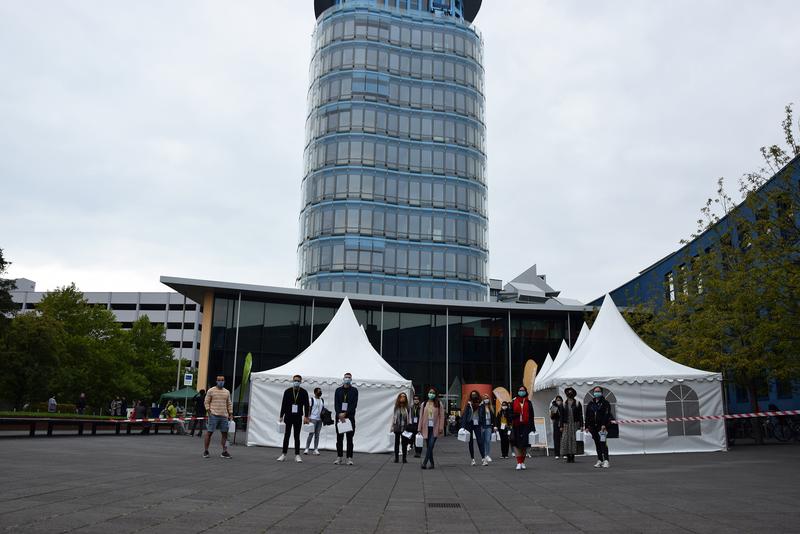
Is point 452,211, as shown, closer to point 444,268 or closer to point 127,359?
point 444,268

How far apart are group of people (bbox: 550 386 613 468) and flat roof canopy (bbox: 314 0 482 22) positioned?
64.2 meters

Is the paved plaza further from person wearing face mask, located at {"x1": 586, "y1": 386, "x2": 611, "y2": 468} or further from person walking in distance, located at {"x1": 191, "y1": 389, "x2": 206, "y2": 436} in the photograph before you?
person walking in distance, located at {"x1": 191, "y1": 389, "x2": 206, "y2": 436}

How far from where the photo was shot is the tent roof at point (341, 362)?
73.0 ft

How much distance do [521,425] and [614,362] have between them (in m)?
7.27

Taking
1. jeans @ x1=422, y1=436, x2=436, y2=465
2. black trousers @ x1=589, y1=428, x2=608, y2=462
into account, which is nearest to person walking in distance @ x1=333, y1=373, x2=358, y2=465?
jeans @ x1=422, y1=436, x2=436, y2=465

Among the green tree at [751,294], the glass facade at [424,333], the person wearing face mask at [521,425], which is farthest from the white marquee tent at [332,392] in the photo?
the glass facade at [424,333]

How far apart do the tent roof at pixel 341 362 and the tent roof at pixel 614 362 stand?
5.10 metres

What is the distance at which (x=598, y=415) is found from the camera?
16.1 metres

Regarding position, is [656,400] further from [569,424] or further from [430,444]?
[430,444]

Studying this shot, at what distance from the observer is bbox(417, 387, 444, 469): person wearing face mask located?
15898mm

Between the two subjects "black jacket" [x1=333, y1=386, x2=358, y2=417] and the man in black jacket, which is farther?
"black jacket" [x1=333, y1=386, x2=358, y2=417]

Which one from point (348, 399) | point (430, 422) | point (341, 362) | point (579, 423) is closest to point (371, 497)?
point (430, 422)

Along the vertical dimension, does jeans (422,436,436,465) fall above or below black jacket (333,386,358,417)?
below

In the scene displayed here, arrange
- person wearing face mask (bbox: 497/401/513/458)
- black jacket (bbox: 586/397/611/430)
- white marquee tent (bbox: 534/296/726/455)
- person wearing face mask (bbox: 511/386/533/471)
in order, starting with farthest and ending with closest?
1. white marquee tent (bbox: 534/296/726/455)
2. person wearing face mask (bbox: 497/401/513/458)
3. black jacket (bbox: 586/397/611/430)
4. person wearing face mask (bbox: 511/386/533/471)
